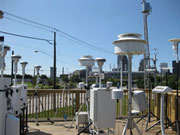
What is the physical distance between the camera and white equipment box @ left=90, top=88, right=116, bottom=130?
12.3 ft

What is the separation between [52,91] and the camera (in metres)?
5.80

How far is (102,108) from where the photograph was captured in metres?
3.76

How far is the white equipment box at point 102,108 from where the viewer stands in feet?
12.3

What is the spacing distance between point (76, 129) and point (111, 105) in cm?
141

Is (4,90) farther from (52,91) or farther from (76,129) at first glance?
(52,91)

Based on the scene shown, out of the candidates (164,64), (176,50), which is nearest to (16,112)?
(176,50)

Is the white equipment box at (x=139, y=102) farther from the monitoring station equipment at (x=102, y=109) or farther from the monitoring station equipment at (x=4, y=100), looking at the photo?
the monitoring station equipment at (x=4, y=100)

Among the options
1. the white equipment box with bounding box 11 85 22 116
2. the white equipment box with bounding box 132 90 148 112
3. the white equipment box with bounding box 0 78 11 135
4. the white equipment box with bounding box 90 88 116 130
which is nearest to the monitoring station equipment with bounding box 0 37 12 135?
the white equipment box with bounding box 0 78 11 135

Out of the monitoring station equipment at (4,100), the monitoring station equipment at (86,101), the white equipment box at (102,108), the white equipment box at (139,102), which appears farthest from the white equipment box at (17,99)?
the white equipment box at (139,102)

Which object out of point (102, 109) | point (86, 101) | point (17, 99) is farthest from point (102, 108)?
point (17, 99)

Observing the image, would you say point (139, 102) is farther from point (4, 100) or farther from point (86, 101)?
point (4, 100)

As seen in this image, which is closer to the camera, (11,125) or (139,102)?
(11,125)

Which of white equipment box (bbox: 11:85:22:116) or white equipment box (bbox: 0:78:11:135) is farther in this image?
white equipment box (bbox: 11:85:22:116)

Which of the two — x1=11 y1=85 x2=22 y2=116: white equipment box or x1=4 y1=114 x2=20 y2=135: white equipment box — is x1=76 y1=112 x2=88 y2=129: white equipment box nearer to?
x1=11 y1=85 x2=22 y2=116: white equipment box
